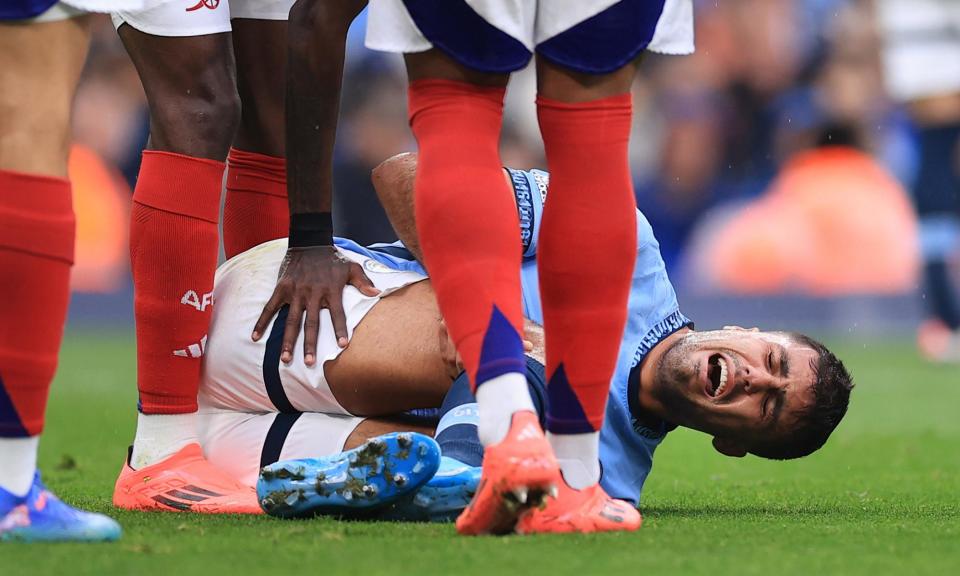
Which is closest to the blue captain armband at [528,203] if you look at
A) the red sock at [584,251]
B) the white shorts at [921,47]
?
the red sock at [584,251]

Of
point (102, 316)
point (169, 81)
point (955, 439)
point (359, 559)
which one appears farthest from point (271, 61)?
point (102, 316)

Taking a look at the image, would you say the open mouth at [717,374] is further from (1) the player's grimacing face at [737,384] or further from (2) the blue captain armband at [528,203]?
(2) the blue captain armband at [528,203]

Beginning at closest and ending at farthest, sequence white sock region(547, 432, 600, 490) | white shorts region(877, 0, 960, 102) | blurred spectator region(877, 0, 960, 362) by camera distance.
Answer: white sock region(547, 432, 600, 490)
blurred spectator region(877, 0, 960, 362)
white shorts region(877, 0, 960, 102)

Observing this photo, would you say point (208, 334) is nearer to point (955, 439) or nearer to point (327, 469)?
point (327, 469)

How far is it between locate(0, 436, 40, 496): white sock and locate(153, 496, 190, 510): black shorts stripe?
735 millimetres

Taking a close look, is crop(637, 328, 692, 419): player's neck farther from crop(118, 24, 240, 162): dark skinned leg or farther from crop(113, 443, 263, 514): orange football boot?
crop(118, 24, 240, 162): dark skinned leg

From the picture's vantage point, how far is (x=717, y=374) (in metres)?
2.88

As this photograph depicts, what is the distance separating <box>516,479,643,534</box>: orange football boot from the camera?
2.26 m

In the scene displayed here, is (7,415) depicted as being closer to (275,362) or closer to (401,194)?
(275,362)

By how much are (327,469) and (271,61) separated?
4.01 ft

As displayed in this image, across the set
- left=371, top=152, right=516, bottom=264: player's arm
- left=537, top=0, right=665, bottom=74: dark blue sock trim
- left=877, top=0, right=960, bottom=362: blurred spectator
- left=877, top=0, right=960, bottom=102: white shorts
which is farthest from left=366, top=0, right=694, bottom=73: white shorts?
left=877, top=0, right=960, bottom=102: white shorts

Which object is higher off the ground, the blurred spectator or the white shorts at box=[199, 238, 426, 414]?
the white shorts at box=[199, 238, 426, 414]

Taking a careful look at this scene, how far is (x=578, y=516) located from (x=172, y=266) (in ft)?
3.53

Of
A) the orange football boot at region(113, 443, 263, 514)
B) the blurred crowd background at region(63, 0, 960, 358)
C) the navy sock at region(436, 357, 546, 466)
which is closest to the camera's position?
the navy sock at region(436, 357, 546, 466)
